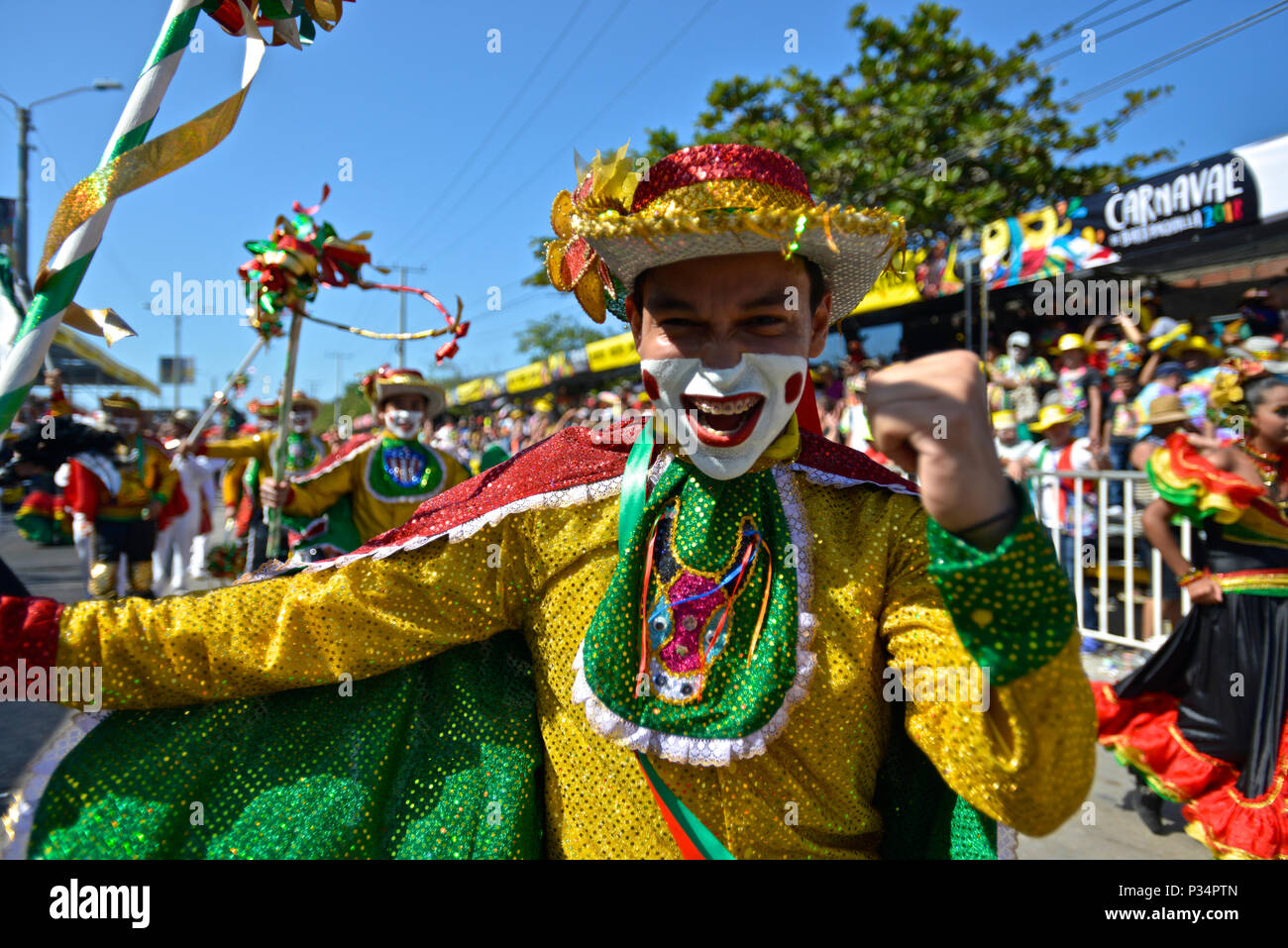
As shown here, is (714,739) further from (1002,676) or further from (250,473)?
(250,473)

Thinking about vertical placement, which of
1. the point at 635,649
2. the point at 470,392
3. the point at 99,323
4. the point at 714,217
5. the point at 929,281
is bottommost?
the point at 635,649

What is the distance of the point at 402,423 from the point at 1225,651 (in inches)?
195

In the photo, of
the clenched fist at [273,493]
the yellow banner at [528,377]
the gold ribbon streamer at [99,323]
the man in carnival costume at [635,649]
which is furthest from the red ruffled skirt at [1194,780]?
the yellow banner at [528,377]

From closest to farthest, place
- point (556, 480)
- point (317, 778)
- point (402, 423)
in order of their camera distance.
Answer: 1. point (317, 778)
2. point (556, 480)
3. point (402, 423)

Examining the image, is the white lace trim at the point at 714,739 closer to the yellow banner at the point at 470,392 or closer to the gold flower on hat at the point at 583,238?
the gold flower on hat at the point at 583,238

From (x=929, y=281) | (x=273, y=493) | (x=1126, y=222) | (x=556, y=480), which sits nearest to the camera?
(x=556, y=480)

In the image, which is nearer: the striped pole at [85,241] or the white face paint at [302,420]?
the striped pole at [85,241]

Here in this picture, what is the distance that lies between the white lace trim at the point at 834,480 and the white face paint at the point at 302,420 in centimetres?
895

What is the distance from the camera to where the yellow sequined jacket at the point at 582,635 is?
57.2 inches

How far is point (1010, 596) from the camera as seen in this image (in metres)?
1.05

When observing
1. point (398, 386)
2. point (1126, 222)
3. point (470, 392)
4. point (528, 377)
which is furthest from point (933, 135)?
point (470, 392)

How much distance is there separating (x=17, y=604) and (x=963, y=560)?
4.84 feet

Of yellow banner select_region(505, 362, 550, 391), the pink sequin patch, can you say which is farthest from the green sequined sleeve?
yellow banner select_region(505, 362, 550, 391)

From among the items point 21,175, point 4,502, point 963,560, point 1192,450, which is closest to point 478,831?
point 963,560
